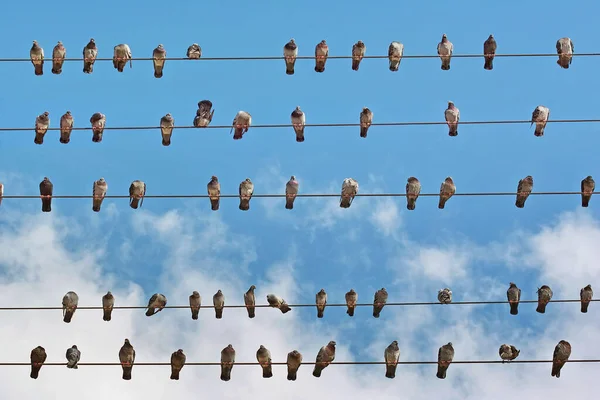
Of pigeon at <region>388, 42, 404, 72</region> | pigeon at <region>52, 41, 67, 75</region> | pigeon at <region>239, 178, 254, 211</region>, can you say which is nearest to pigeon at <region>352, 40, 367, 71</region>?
pigeon at <region>388, 42, 404, 72</region>

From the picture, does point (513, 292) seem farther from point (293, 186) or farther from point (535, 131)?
point (293, 186)

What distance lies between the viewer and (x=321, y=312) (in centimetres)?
1888

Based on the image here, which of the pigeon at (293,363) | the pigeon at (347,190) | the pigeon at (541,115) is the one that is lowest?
the pigeon at (293,363)

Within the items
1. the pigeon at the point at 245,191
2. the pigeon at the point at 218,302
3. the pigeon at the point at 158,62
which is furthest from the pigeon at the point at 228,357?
the pigeon at the point at 158,62

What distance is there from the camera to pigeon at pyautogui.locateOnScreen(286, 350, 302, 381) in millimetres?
18047

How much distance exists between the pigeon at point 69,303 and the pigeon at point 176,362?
178 cm

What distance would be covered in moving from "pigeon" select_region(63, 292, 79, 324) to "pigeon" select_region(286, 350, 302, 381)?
356 cm

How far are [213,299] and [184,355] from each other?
1195 mm

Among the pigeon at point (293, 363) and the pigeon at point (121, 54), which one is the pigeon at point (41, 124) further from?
the pigeon at point (293, 363)

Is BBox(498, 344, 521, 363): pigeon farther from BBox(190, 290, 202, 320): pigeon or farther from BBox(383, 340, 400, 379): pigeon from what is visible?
BBox(190, 290, 202, 320): pigeon

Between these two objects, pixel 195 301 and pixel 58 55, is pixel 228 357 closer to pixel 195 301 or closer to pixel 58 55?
pixel 195 301

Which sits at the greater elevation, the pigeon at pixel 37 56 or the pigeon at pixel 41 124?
the pigeon at pixel 37 56

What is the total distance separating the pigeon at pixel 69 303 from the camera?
1822 cm

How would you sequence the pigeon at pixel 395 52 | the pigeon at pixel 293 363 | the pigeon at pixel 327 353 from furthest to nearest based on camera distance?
1. the pigeon at pixel 395 52
2. the pigeon at pixel 327 353
3. the pigeon at pixel 293 363
